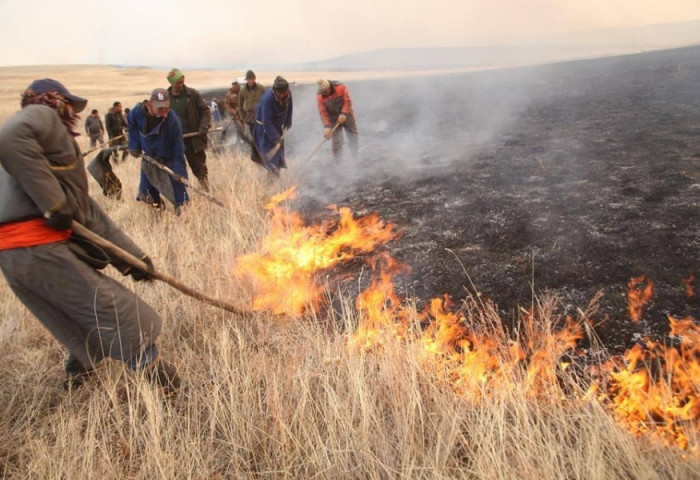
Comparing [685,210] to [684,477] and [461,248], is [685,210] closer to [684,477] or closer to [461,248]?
[461,248]

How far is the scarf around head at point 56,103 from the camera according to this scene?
7.38ft

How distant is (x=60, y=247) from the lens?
220 centimetres

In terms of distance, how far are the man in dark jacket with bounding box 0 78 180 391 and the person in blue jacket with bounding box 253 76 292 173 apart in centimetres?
470

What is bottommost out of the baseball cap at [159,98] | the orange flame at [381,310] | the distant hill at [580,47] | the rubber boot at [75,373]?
the rubber boot at [75,373]

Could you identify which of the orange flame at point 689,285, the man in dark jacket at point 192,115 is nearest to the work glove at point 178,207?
the man in dark jacket at point 192,115

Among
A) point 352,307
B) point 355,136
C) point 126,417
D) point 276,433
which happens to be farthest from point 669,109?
point 126,417

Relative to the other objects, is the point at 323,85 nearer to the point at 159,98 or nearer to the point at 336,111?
the point at 336,111

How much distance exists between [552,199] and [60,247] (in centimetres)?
475

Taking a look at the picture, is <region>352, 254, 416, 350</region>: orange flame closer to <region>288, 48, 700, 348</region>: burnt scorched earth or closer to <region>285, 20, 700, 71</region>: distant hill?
<region>288, 48, 700, 348</region>: burnt scorched earth

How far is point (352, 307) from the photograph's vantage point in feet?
11.1

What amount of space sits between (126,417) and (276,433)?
3.02 ft

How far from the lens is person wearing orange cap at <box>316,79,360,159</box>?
7.52 m

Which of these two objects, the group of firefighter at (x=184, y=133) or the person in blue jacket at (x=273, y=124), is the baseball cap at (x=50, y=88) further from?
the person in blue jacket at (x=273, y=124)

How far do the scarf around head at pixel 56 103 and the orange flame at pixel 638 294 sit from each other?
360 cm
